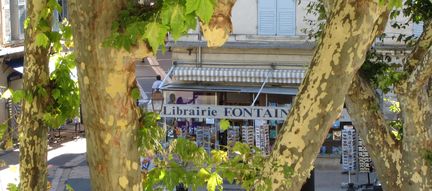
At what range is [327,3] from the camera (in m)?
6.68

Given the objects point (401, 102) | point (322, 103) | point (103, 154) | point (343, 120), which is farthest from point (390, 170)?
point (343, 120)

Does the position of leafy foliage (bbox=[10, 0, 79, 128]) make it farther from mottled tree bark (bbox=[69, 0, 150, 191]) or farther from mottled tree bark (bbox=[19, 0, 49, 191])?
mottled tree bark (bbox=[69, 0, 150, 191])

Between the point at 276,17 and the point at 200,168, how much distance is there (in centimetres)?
1300

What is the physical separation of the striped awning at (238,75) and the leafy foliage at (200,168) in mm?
12394

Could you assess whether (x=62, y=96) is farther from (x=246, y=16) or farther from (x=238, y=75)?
(x=246, y=16)

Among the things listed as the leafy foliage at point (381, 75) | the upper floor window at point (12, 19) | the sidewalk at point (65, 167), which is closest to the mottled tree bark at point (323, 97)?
the leafy foliage at point (381, 75)

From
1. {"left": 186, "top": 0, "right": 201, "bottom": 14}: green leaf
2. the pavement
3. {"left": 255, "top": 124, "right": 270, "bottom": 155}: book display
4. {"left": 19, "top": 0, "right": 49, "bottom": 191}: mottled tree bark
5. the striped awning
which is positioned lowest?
the pavement

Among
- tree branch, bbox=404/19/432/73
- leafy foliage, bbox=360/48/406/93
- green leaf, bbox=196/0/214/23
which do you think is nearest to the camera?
green leaf, bbox=196/0/214/23

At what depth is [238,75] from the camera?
1770 cm

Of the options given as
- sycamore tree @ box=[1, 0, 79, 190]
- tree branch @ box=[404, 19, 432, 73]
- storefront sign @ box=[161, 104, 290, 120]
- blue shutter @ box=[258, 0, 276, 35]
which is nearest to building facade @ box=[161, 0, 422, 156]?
blue shutter @ box=[258, 0, 276, 35]

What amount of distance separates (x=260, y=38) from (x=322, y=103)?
13150 mm

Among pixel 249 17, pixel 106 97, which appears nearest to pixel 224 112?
pixel 249 17

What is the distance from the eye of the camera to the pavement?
16.6 m

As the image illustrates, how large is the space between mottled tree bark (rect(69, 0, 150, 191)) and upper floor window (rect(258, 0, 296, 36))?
13.9m
